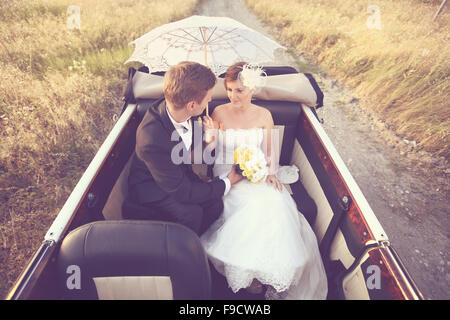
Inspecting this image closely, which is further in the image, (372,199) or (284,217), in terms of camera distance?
(372,199)

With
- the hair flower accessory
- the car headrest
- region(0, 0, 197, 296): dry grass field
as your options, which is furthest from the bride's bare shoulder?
region(0, 0, 197, 296): dry grass field

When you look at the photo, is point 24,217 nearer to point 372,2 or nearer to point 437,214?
point 437,214

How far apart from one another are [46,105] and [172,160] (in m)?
3.17

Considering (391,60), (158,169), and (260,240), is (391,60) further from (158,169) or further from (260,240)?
(158,169)

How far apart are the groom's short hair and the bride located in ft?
2.10

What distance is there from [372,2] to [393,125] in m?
10.1

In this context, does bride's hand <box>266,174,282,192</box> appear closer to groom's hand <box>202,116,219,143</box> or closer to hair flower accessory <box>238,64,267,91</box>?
groom's hand <box>202,116,219,143</box>

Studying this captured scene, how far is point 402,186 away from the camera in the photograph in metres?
3.54

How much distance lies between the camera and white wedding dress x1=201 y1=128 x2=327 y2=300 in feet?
5.60

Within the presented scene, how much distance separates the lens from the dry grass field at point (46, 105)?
2598 mm

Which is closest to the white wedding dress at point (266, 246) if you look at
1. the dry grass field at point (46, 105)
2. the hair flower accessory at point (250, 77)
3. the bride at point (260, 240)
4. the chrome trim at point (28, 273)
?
the bride at point (260, 240)
